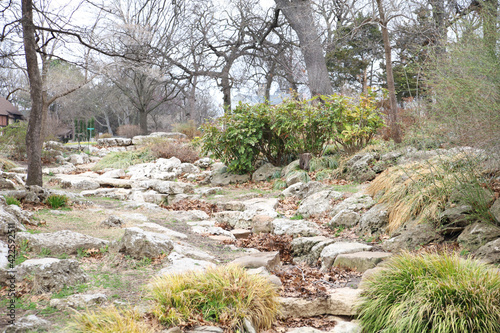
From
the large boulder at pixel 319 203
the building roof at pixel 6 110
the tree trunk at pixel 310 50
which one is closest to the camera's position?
the large boulder at pixel 319 203

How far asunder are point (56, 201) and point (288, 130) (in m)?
5.30

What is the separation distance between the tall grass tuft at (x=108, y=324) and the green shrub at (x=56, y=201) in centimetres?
443

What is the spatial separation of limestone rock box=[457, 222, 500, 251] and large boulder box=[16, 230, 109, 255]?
3.83 metres

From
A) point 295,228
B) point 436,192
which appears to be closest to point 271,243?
point 295,228

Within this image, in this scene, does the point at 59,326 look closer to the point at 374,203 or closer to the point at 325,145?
the point at 374,203

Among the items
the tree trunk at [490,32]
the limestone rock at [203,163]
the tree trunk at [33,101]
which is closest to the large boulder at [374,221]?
the tree trunk at [490,32]

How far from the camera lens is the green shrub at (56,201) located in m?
6.55

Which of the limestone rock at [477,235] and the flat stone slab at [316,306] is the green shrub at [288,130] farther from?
the flat stone slab at [316,306]

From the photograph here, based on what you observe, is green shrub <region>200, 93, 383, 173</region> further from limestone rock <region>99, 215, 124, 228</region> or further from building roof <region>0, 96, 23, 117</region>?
building roof <region>0, 96, 23, 117</region>

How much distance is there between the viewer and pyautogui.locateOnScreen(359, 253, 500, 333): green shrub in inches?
103

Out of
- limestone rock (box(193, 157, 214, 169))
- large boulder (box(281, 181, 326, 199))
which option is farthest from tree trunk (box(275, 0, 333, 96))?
large boulder (box(281, 181, 326, 199))

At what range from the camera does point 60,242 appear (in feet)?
13.8

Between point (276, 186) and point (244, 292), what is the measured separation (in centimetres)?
593

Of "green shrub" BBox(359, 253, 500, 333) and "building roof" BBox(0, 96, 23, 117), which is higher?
"building roof" BBox(0, 96, 23, 117)
